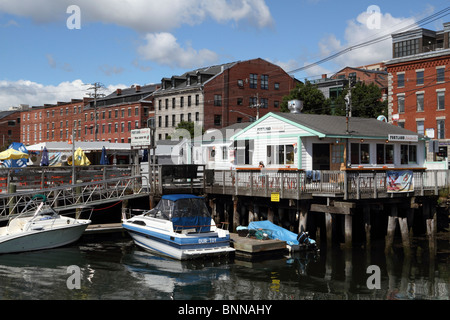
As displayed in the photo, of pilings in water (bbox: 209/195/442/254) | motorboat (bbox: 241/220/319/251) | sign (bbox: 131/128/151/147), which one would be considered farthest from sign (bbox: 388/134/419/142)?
sign (bbox: 131/128/151/147)

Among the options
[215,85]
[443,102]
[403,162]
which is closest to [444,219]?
[403,162]

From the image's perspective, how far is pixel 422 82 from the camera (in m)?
49.3

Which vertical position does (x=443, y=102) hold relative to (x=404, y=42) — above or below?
below

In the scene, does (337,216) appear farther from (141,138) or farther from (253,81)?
(253,81)

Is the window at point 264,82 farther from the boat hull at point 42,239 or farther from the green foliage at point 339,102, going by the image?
the boat hull at point 42,239

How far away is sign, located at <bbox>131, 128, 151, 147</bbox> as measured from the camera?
1116 inches

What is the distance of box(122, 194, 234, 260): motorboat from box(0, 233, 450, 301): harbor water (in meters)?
0.53

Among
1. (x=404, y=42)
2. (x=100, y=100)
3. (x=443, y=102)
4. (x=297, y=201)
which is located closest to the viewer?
(x=297, y=201)

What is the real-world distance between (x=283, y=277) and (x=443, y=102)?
37406 mm

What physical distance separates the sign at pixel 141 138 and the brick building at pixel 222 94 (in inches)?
1580

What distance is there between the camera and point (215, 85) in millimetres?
71500

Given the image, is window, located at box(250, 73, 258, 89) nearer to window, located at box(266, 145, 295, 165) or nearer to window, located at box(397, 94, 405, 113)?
window, located at box(397, 94, 405, 113)

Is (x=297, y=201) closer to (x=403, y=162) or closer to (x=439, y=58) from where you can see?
(x=403, y=162)

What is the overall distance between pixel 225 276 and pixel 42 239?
969cm
